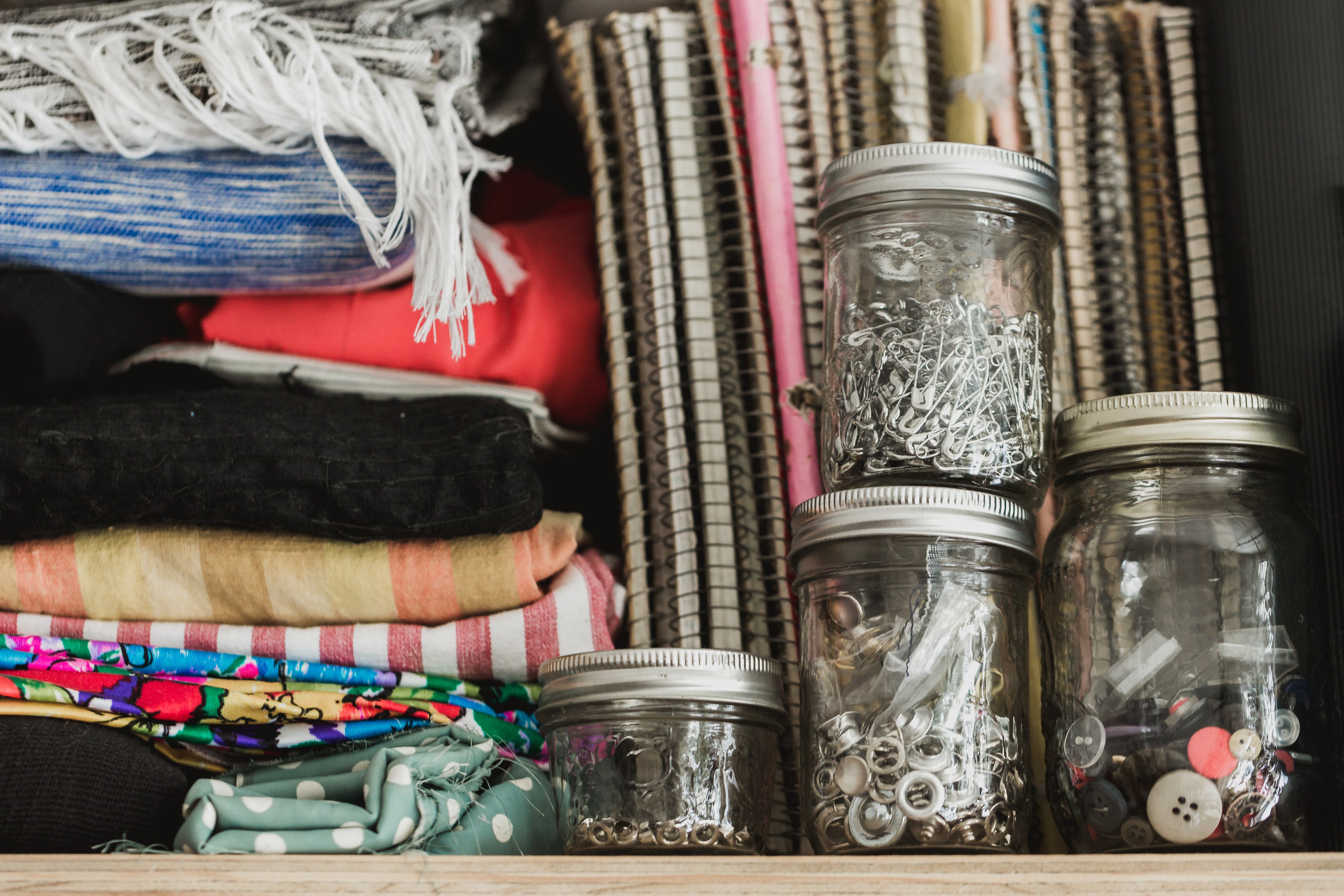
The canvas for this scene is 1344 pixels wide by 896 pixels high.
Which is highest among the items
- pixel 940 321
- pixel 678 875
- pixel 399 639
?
pixel 940 321

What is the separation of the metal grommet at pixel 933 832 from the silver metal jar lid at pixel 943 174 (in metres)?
0.28

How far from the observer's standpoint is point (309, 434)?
60 centimetres

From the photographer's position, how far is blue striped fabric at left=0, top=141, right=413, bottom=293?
64cm

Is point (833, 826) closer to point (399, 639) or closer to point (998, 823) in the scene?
point (998, 823)

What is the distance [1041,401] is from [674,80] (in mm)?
308

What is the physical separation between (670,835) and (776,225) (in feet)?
1.15

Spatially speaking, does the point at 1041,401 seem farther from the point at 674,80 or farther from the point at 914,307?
the point at 674,80

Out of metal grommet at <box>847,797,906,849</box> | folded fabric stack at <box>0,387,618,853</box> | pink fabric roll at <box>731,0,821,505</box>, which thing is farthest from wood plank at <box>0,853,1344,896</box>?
pink fabric roll at <box>731,0,821,505</box>

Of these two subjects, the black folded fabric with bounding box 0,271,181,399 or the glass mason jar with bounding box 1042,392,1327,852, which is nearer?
the glass mason jar with bounding box 1042,392,1327,852

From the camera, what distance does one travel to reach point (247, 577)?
608 millimetres

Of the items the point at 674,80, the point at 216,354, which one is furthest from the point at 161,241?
the point at 674,80

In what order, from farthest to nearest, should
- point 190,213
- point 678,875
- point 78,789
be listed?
point 190,213 < point 78,789 < point 678,875

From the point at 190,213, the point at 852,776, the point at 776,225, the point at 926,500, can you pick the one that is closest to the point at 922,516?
the point at 926,500

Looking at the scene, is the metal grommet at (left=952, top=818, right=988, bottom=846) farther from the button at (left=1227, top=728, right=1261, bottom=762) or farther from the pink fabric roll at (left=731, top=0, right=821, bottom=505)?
the pink fabric roll at (left=731, top=0, right=821, bottom=505)
